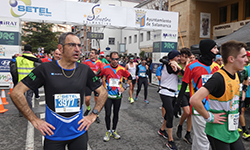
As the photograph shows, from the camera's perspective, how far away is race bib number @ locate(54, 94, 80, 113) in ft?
7.13

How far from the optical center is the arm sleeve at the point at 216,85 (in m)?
2.16

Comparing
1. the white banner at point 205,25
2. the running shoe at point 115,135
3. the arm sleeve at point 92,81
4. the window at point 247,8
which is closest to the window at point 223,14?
the white banner at point 205,25

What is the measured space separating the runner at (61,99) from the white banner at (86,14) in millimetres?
9663

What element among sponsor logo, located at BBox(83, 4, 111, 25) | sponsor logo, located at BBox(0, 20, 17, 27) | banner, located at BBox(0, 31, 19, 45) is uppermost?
sponsor logo, located at BBox(83, 4, 111, 25)

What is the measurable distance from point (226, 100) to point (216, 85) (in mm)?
219

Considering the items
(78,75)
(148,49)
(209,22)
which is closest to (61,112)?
(78,75)

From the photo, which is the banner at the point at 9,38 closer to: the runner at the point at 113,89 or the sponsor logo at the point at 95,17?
the sponsor logo at the point at 95,17

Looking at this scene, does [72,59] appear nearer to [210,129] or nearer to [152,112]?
[210,129]

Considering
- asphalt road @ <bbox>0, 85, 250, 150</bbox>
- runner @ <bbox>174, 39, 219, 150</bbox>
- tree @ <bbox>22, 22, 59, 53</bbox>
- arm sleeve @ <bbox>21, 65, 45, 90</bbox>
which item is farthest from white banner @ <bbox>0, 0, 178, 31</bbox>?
tree @ <bbox>22, 22, 59, 53</bbox>

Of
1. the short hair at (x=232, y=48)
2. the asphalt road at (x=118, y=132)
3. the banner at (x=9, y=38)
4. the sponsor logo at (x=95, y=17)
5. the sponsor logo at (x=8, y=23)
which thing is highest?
the sponsor logo at (x=95, y=17)

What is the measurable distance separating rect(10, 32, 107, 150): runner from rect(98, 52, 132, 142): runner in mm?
2361

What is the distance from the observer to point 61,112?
7.14 ft

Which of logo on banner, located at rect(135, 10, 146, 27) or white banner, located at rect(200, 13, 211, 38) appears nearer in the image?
logo on banner, located at rect(135, 10, 146, 27)

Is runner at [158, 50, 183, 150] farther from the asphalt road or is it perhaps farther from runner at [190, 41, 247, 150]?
runner at [190, 41, 247, 150]
